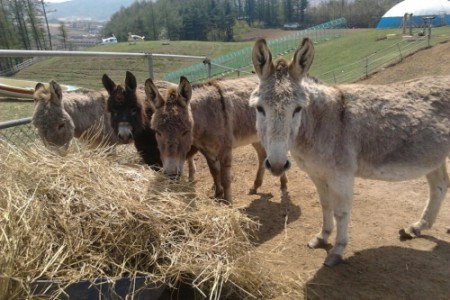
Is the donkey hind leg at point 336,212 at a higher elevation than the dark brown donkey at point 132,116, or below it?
below

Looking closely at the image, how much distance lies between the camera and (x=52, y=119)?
468 centimetres

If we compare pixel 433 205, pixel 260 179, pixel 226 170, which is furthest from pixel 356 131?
pixel 260 179

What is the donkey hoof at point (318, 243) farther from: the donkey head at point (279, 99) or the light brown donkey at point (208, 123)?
the donkey head at point (279, 99)

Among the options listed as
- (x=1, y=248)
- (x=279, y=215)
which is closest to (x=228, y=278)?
(x=1, y=248)

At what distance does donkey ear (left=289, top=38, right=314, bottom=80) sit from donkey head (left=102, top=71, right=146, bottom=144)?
2296mm

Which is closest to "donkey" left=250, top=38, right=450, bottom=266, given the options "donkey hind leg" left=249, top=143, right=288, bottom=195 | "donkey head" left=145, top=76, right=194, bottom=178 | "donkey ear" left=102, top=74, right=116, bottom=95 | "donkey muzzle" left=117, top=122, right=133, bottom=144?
"donkey head" left=145, top=76, right=194, bottom=178

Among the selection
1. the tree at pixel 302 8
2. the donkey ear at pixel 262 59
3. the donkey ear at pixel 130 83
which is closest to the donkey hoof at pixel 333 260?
the donkey ear at pixel 262 59

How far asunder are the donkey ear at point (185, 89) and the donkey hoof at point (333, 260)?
2.33 metres

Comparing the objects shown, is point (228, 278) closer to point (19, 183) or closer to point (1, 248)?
point (1, 248)

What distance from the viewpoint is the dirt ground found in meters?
3.61

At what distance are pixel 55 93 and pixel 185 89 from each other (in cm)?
181

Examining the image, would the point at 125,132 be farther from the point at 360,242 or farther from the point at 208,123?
the point at 360,242

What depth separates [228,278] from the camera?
2988 millimetres

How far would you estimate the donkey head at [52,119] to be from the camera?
4625 millimetres
